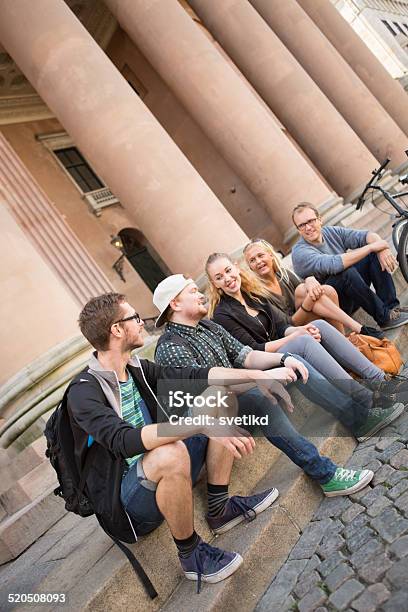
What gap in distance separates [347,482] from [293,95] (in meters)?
9.26

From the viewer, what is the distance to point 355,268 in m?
4.56

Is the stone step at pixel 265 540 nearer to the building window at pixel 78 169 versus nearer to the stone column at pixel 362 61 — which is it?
the building window at pixel 78 169

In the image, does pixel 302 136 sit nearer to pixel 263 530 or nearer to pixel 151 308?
pixel 151 308

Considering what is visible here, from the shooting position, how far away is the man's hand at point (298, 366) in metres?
2.81

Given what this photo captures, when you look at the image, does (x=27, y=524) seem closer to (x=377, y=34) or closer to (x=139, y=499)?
(x=139, y=499)

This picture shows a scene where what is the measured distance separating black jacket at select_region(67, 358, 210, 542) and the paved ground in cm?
82

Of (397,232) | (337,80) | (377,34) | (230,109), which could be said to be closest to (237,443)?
(397,232)

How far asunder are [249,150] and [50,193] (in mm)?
6249

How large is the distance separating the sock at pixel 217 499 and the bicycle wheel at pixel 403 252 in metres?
2.94

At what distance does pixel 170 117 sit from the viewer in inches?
530

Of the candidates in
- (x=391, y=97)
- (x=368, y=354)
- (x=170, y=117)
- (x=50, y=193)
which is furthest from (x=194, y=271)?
(x=391, y=97)

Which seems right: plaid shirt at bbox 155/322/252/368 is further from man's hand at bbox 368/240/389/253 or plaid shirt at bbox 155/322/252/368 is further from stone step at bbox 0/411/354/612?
man's hand at bbox 368/240/389/253

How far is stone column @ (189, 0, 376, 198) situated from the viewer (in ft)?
32.3

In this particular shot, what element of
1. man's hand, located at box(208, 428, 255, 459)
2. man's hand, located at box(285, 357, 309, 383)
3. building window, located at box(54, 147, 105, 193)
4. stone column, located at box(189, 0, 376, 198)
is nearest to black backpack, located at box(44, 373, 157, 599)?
man's hand, located at box(208, 428, 255, 459)
